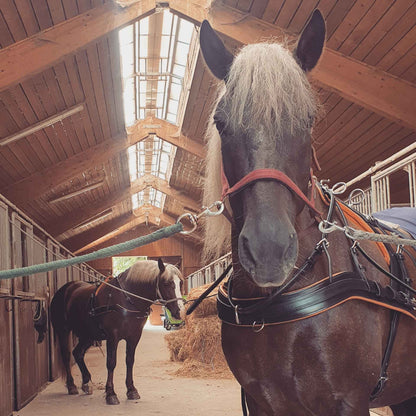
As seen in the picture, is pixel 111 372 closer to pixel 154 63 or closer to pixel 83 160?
pixel 154 63

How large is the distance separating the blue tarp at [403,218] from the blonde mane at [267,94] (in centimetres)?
99

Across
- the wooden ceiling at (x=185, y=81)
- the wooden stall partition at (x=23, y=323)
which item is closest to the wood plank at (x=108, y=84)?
the wooden ceiling at (x=185, y=81)

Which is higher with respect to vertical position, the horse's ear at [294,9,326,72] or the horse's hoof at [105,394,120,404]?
the horse's ear at [294,9,326,72]

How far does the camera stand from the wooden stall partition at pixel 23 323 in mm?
4902

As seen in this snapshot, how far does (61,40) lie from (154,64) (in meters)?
3.23

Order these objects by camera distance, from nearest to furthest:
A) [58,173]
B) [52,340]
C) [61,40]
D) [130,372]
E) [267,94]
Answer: [267,94], [130,372], [61,40], [52,340], [58,173]

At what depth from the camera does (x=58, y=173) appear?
34.8ft

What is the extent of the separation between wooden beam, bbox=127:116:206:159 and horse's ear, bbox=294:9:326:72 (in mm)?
9776

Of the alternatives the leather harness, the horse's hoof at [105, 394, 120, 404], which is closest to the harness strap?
the leather harness

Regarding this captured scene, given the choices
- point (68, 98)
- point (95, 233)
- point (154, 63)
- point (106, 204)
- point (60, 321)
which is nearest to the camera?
point (60, 321)

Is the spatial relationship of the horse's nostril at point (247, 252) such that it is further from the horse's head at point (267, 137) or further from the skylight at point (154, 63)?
the skylight at point (154, 63)

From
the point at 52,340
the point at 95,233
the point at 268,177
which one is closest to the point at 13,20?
the point at 52,340

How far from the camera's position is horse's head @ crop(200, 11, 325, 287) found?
A: 1.20 meters

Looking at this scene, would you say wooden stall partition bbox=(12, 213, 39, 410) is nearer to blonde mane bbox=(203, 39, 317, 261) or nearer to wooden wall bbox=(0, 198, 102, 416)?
wooden wall bbox=(0, 198, 102, 416)
